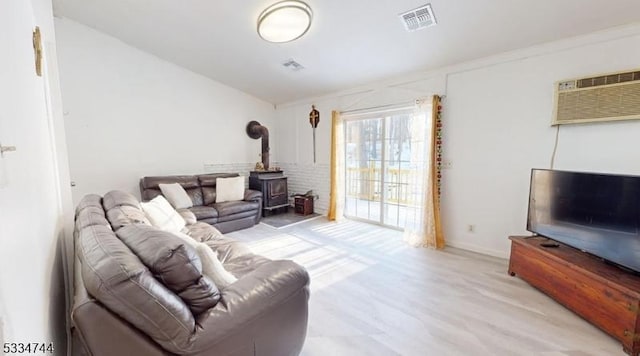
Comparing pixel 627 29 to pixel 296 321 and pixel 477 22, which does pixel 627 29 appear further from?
pixel 296 321

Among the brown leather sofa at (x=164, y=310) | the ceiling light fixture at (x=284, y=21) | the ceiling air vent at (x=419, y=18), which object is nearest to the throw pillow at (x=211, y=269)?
the brown leather sofa at (x=164, y=310)

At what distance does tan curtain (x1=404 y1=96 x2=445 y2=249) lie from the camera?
3.36 m

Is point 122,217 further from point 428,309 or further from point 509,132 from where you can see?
point 509,132

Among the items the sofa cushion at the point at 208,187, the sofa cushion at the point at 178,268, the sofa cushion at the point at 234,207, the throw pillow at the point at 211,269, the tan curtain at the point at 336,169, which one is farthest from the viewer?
the tan curtain at the point at 336,169

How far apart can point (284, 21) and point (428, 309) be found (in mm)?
2983

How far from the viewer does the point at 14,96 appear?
0.87m

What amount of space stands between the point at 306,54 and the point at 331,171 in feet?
6.66

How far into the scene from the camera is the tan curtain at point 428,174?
336 cm

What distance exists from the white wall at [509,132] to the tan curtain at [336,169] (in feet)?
3.59

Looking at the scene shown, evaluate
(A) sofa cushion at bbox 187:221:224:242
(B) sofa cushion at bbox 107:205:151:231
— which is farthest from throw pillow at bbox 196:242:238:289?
(A) sofa cushion at bbox 187:221:224:242

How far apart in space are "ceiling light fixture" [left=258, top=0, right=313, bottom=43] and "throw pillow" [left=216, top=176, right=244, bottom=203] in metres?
2.36

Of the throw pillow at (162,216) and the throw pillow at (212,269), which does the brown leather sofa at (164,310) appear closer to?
the throw pillow at (212,269)

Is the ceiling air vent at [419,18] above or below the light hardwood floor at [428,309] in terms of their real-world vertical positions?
above

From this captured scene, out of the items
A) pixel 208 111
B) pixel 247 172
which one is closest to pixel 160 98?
pixel 208 111
